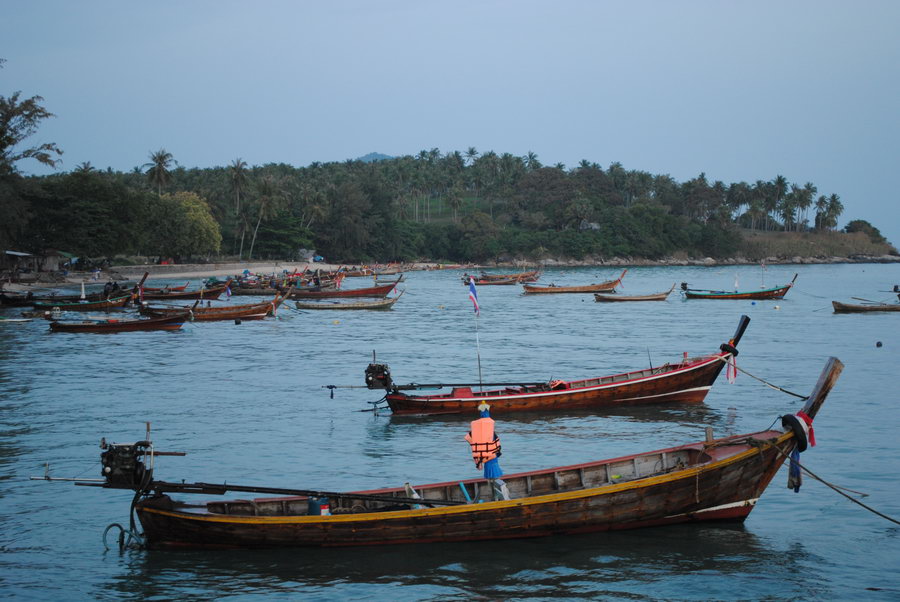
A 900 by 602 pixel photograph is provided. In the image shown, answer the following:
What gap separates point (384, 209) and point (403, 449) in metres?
124

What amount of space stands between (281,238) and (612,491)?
11068 centimetres

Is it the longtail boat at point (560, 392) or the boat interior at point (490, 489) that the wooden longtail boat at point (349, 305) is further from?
the boat interior at point (490, 489)

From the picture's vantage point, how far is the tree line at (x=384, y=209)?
78375mm

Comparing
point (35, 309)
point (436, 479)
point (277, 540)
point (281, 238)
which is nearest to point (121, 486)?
point (277, 540)

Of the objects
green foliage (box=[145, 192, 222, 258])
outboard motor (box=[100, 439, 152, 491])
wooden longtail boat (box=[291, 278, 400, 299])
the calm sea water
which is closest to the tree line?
green foliage (box=[145, 192, 222, 258])

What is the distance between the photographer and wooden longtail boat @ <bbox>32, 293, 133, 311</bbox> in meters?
51.9

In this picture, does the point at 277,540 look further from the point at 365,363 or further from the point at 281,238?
the point at 281,238

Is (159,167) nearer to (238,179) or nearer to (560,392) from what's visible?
(238,179)

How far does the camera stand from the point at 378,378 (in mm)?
22438

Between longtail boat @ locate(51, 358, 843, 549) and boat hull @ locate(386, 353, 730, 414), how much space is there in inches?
317

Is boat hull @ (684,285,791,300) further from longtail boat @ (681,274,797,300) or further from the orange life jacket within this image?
the orange life jacket

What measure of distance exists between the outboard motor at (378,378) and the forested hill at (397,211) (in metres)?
50.1

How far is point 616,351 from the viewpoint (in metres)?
38.2

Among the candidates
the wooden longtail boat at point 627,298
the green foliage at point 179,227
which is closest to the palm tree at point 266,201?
the green foliage at point 179,227
